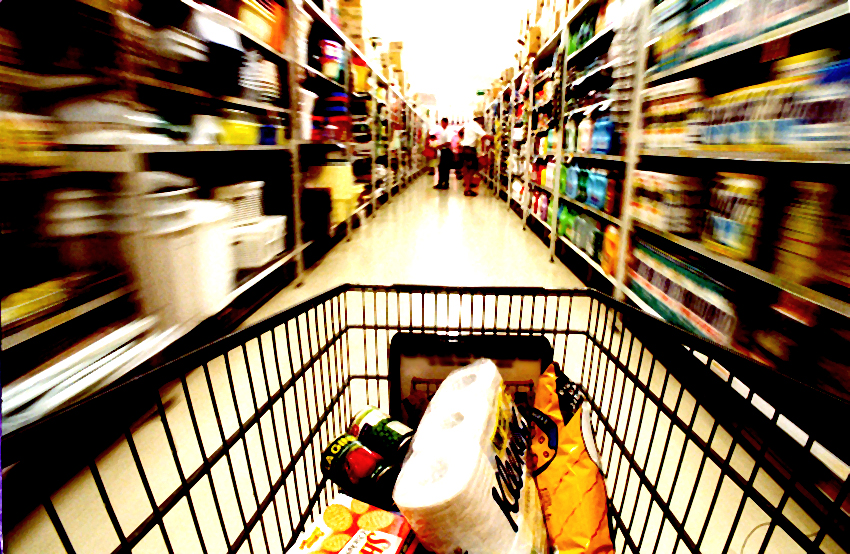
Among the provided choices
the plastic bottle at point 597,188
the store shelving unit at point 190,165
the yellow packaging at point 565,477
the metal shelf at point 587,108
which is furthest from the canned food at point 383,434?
the metal shelf at point 587,108

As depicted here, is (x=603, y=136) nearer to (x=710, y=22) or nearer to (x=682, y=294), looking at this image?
(x=710, y=22)

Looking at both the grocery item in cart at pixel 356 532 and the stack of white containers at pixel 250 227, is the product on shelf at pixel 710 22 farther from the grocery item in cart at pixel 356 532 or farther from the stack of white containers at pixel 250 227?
the stack of white containers at pixel 250 227

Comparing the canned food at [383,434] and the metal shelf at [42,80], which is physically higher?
the metal shelf at [42,80]

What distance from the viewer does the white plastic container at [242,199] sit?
2.13 m

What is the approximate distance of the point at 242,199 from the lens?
2.32 meters

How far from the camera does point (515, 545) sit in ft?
2.63

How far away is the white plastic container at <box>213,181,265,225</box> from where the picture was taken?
84.0 inches

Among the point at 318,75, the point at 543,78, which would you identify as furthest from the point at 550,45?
the point at 318,75

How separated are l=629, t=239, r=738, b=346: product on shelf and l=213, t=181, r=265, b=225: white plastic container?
1962 millimetres

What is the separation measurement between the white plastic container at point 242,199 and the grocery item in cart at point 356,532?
164 cm

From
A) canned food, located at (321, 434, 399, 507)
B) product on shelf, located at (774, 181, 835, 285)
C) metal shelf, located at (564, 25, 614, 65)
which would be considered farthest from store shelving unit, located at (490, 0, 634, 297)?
canned food, located at (321, 434, 399, 507)

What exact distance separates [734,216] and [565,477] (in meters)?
1.07

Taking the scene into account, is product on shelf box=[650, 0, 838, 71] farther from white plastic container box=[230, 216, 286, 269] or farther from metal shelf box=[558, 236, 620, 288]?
white plastic container box=[230, 216, 286, 269]

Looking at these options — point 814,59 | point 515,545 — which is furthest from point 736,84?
point 515,545
